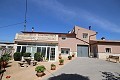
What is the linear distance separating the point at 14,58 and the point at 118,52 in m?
21.3

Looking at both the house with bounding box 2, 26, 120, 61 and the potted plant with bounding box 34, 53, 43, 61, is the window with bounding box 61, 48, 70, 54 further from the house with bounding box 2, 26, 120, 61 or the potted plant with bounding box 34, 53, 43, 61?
the potted plant with bounding box 34, 53, 43, 61

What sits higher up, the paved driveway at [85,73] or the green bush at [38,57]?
the green bush at [38,57]

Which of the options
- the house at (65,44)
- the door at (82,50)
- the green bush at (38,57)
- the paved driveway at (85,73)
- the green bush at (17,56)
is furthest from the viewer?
the door at (82,50)

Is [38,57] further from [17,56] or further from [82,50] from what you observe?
[82,50]

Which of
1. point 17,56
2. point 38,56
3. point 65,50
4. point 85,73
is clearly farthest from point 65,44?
point 85,73

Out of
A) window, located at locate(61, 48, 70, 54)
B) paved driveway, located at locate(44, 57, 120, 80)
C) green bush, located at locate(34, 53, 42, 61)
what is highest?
window, located at locate(61, 48, 70, 54)

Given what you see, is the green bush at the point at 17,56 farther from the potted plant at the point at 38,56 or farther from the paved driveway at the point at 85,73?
the paved driveway at the point at 85,73

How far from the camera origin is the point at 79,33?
32.8 meters

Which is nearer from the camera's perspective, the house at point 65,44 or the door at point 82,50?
the house at point 65,44

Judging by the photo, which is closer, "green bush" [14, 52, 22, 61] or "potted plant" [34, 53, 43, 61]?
"green bush" [14, 52, 22, 61]

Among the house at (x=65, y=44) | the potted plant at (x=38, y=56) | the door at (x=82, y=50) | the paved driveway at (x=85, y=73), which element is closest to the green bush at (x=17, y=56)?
the house at (x=65, y=44)

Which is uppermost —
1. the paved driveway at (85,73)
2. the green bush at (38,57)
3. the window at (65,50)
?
the window at (65,50)

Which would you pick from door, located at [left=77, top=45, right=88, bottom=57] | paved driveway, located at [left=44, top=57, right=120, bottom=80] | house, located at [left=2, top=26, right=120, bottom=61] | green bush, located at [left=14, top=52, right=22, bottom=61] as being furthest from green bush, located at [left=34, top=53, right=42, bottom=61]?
door, located at [left=77, top=45, right=88, bottom=57]

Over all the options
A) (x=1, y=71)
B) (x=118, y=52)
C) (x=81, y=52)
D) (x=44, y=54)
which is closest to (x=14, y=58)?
(x=44, y=54)
